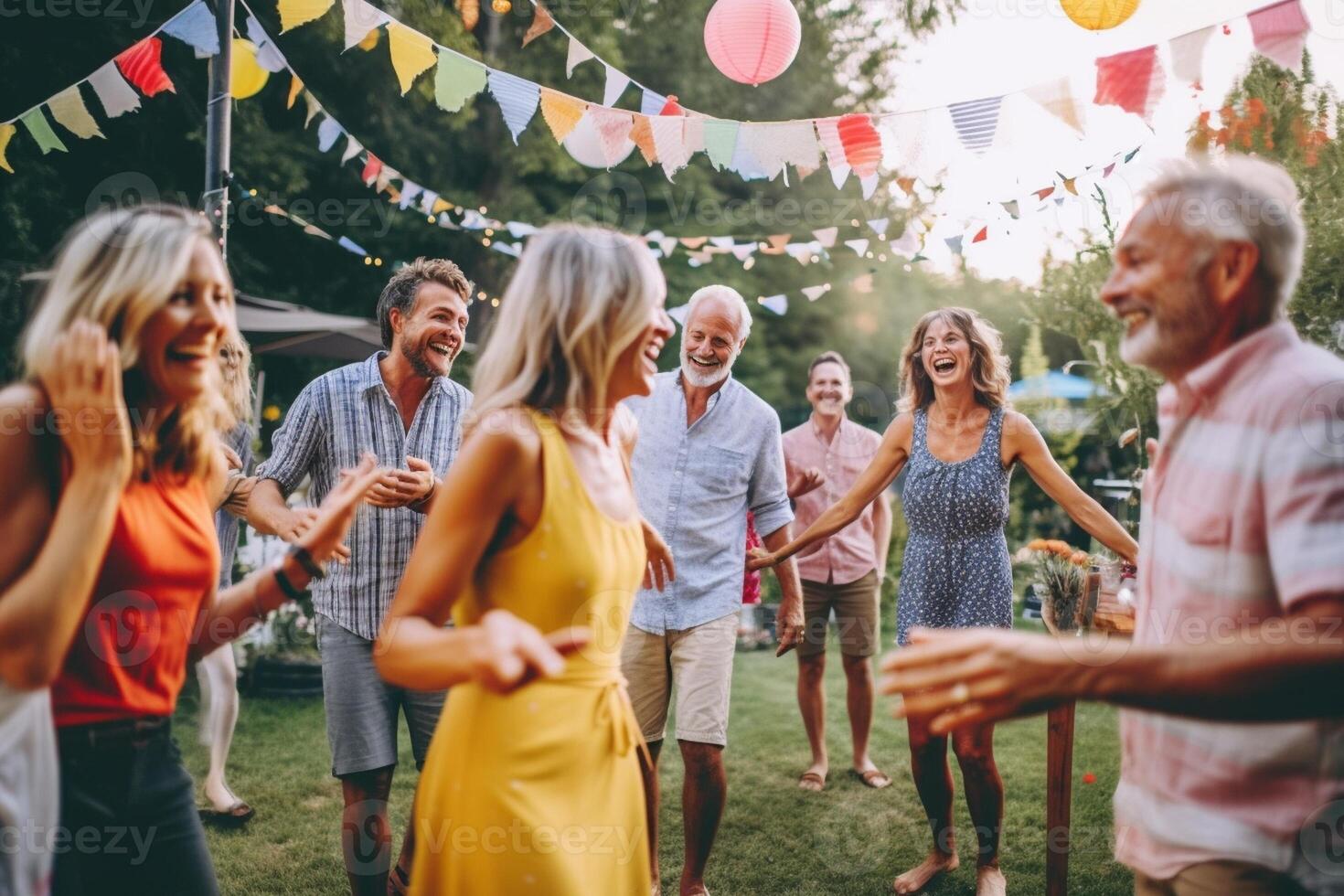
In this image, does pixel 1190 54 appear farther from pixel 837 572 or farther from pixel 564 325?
pixel 564 325

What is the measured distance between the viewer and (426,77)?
11680mm

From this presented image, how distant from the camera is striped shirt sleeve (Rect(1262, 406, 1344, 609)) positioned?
122cm

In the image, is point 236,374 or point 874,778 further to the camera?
point 874,778

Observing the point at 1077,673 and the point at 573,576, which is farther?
the point at 573,576

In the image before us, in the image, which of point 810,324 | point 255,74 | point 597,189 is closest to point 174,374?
point 255,74

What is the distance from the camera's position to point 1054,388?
16750 millimetres

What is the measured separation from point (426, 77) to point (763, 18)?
8.30m

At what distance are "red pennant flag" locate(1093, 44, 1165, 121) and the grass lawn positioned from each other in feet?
10.5

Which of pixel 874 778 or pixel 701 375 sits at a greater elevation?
pixel 701 375

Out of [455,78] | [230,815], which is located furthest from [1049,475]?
[230,815]

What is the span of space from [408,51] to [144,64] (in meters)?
1.67

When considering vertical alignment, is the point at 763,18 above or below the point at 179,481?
above

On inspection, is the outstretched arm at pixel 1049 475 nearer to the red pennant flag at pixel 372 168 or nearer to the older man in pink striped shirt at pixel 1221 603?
the older man in pink striped shirt at pixel 1221 603

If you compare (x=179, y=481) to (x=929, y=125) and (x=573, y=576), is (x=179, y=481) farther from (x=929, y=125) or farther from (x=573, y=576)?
(x=929, y=125)
